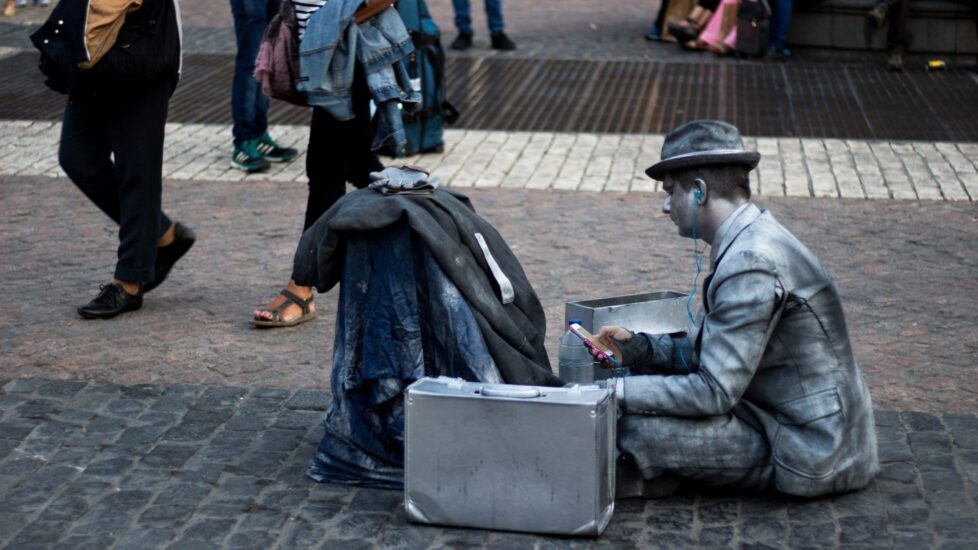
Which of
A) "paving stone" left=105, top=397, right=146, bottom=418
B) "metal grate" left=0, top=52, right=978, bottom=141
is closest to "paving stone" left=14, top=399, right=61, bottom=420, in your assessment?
"paving stone" left=105, top=397, right=146, bottom=418

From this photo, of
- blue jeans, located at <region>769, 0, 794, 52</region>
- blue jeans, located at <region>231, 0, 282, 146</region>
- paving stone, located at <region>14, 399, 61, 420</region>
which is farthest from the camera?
blue jeans, located at <region>769, 0, 794, 52</region>

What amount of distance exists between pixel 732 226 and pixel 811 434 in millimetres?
616

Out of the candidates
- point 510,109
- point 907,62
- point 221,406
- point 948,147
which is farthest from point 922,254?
point 907,62

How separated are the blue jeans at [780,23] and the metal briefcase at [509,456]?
9.35m

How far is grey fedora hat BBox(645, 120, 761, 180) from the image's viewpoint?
12.9 ft

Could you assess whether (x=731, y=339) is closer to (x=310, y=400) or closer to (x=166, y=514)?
(x=166, y=514)

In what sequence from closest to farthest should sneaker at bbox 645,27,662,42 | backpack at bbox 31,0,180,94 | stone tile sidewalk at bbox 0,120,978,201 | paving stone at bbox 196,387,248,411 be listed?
paving stone at bbox 196,387,248,411 < backpack at bbox 31,0,180,94 < stone tile sidewalk at bbox 0,120,978,201 < sneaker at bbox 645,27,662,42

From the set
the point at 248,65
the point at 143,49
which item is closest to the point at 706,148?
the point at 143,49

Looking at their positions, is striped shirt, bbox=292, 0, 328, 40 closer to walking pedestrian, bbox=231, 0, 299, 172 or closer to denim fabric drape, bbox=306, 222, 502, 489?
denim fabric drape, bbox=306, 222, 502, 489

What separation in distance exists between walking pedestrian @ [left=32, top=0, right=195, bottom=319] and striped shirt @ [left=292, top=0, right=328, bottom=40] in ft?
1.66

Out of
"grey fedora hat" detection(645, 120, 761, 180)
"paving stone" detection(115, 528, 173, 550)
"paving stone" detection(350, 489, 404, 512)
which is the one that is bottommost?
"paving stone" detection(350, 489, 404, 512)

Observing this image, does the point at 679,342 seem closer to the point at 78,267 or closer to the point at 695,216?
the point at 695,216

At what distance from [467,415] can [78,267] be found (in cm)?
345

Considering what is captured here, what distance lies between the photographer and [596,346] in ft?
13.9
